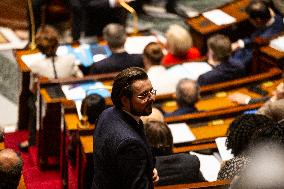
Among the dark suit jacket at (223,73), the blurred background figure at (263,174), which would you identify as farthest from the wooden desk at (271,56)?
the blurred background figure at (263,174)

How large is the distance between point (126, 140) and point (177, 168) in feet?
2.73

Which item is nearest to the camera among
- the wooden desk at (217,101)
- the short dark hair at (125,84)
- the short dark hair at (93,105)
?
the short dark hair at (125,84)

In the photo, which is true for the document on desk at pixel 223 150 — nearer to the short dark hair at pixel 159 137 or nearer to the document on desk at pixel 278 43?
the short dark hair at pixel 159 137

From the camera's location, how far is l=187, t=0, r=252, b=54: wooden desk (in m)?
6.56

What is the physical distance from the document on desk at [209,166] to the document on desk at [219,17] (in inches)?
113

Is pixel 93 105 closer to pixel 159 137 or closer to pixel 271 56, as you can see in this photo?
Result: pixel 159 137

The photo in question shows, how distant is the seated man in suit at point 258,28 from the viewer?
19.3 feet

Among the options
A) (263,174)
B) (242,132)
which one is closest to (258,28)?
(242,132)

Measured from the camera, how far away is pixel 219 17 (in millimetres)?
6785

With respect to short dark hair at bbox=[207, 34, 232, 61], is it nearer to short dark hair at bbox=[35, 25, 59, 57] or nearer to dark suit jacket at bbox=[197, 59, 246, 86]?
dark suit jacket at bbox=[197, 59, 246, 86]

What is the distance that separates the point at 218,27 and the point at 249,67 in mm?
798

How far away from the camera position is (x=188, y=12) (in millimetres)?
8516

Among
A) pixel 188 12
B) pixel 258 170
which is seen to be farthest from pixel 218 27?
pixel 258 170

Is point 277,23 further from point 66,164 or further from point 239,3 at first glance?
point 66,164
